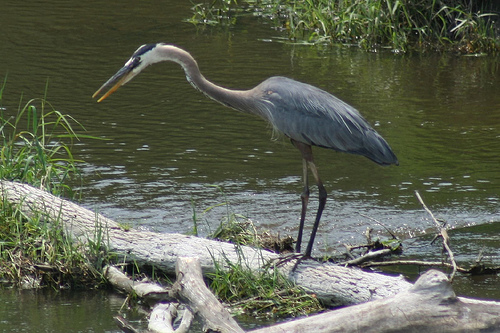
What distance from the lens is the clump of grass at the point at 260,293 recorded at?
489 centimetres

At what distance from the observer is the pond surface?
6.90 meters

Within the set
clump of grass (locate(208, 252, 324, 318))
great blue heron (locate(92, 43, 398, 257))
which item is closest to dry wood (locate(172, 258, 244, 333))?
clump of grass (locate(208, 252, 324, 318))

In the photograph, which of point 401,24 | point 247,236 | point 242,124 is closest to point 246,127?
point 242,124

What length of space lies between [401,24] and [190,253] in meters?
8.22

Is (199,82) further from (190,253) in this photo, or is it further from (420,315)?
(420,315)

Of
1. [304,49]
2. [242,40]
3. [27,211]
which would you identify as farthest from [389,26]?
[27,211]

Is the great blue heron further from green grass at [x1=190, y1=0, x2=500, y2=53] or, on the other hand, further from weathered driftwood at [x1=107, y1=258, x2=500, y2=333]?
green grass at [x1=190, y1=0, x2=500, y2=53]

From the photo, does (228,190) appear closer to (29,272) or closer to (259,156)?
(259,156)

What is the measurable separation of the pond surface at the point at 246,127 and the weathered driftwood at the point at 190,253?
780 mm

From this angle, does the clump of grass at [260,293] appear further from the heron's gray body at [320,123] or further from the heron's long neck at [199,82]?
the heron's long neck at [199,82]

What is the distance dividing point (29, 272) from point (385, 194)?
3423 millimetres

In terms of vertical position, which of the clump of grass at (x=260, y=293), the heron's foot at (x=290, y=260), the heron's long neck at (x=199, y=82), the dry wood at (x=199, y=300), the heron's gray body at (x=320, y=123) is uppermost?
the heron's long neck at (x=199, y=82)

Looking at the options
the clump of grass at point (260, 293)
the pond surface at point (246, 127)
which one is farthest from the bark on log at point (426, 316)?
the pond surface at point (246, 127)

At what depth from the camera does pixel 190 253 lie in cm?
520
